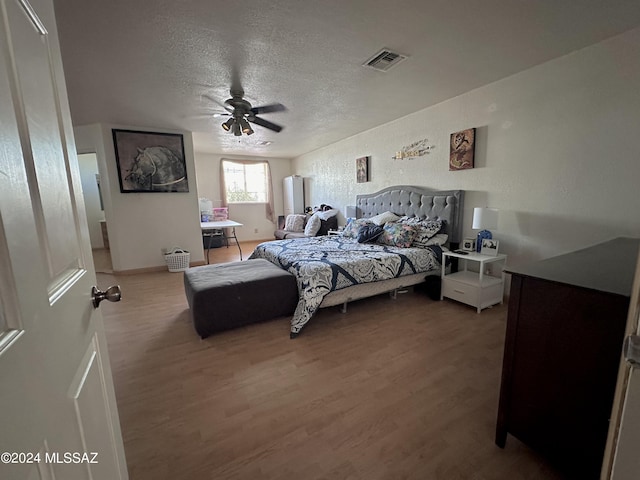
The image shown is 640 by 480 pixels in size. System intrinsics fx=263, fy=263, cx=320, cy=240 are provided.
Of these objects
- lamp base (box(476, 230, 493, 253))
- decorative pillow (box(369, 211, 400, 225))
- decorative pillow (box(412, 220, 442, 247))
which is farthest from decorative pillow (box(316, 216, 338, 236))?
lamp base (box(476, 230, 493, 253))

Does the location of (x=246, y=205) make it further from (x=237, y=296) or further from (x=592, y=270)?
(x=592, y=270)

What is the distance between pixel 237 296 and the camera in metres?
2.32

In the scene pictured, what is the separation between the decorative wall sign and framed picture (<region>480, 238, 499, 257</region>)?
1.44m

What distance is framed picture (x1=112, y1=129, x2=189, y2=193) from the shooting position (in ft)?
13.3

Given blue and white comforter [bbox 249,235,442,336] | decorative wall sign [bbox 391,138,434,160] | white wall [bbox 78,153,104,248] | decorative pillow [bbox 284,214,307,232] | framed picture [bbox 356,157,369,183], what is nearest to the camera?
blue and white comforter [bbox 249,235,442,336]

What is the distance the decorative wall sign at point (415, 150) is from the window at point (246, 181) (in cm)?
411

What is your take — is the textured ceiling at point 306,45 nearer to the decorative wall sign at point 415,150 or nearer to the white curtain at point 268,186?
the decorative wall sign at point 415,150

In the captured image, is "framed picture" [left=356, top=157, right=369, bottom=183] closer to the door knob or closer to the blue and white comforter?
the blue and white comforter

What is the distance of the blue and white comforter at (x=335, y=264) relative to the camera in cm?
239

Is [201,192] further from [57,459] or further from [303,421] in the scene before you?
[57,459]

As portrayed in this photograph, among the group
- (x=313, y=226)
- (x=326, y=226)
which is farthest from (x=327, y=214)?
(x=313, y=226)

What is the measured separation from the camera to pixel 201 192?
6.51 metres

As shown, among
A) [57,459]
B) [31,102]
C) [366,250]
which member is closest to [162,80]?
[31,102]

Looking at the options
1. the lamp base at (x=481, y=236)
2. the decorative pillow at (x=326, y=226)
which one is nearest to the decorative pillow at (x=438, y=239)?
the lamp base at (x=481, y=236)
